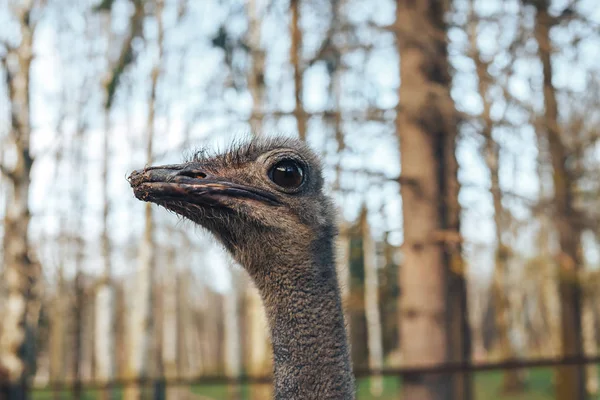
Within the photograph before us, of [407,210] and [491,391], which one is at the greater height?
[407,210]

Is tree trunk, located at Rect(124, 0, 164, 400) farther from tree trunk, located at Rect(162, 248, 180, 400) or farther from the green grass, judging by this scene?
tree trunk, located at Rect(162, 248, 180, 400)

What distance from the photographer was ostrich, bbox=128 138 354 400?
2.35 metres

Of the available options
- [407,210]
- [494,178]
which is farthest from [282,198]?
[494,178]

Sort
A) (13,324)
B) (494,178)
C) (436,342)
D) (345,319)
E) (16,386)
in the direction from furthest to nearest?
(13,324)
(16,386)
(494,178)
(436,342)
(345,319)

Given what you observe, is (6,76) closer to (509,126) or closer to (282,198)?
(509,126)

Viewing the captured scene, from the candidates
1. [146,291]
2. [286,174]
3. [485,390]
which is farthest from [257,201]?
[485,390]

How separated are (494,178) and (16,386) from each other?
6791mm

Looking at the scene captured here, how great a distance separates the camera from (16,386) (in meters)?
9.39

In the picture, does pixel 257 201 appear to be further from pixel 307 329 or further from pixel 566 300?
pixel 566 300

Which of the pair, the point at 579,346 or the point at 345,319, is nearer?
the point at 345,319

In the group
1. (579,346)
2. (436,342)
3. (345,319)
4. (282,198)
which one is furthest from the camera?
(579,346)

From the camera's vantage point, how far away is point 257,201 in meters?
2.42

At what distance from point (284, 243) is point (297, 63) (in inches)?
163

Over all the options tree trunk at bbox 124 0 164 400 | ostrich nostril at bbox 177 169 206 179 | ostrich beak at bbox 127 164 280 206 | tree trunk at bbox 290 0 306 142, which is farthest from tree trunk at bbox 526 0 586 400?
ostrich nostril at bbox 177 169 206 179
